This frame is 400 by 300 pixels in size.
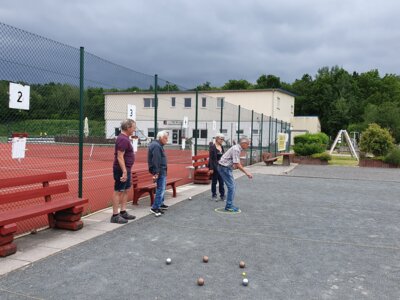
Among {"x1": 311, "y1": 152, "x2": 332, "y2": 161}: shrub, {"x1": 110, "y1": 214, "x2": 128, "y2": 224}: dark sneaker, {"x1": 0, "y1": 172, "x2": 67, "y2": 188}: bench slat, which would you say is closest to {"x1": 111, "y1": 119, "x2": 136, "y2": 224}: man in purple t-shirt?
{"x1": 110, "y1": 214, "x2": 128, "y2": 224}: dark sneaker

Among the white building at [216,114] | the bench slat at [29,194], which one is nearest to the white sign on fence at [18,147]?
the bench slat at [29,194]

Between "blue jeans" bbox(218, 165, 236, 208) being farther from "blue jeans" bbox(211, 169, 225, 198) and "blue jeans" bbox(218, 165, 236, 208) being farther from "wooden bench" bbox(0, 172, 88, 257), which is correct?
"wooden bench" bbox(0, 172, 88, 257)

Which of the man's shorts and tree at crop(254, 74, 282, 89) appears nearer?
the man's shorts

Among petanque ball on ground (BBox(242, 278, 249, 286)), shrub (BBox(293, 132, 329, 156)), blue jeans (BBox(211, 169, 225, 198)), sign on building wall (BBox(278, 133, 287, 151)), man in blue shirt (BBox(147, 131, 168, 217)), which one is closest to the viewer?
petanque ball on ground (BBox(242, 278, 249, 286))

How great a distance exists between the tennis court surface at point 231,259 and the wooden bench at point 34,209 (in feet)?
1.70

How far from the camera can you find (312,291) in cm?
413

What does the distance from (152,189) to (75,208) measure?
246 cm

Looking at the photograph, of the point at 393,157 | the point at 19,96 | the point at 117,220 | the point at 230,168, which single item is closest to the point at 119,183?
the point at 117,220

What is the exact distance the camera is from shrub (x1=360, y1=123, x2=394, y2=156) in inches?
911

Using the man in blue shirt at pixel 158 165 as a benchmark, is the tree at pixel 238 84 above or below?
above

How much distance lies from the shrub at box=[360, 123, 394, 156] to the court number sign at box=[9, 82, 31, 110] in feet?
70.5

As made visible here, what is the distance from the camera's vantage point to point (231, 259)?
507cm

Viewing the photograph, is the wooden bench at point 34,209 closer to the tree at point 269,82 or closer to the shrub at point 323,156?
the shrub at point 323,156

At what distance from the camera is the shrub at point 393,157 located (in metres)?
22.0
